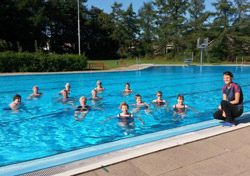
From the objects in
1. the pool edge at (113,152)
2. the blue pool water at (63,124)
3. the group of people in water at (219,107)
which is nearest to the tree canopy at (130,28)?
the blue pool water at (63,124)

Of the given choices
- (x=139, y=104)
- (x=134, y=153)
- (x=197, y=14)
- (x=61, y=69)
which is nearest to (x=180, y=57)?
(x=197, y=14)

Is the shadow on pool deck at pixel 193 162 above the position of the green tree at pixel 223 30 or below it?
below

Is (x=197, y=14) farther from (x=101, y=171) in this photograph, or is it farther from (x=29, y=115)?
(x=101, y=171)

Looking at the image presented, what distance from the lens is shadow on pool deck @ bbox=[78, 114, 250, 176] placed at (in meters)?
2.95

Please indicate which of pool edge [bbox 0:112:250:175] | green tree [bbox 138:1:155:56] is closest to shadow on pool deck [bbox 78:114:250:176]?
pool edge [bbox 0:112:250:175]

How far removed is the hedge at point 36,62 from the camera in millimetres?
18094

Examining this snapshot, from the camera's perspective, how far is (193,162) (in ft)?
10.6

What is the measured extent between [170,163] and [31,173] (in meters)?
1.95

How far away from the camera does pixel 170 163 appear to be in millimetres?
3184

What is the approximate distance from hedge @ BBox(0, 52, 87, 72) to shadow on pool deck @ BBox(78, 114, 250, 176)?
1776 cm

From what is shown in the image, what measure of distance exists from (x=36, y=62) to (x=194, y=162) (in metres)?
18.4

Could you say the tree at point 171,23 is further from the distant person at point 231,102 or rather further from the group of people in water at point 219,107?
the distant person at point 231,102

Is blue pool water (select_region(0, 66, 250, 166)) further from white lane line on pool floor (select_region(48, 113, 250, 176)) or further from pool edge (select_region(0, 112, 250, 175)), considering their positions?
white lane line on pool floor (select_region(48, 113, 250, 176))

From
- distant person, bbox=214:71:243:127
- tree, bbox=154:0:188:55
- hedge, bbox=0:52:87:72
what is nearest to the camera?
distant person, bbox=214:71:243:127
